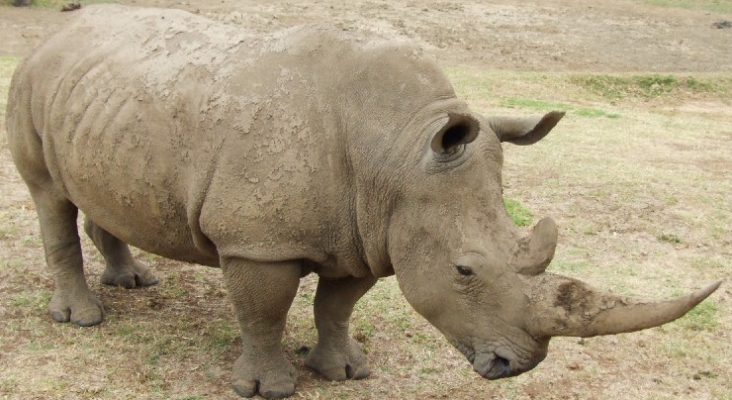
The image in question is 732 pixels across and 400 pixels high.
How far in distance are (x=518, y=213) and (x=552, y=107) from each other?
5142 mm

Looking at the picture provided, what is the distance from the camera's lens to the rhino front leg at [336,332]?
4.84m

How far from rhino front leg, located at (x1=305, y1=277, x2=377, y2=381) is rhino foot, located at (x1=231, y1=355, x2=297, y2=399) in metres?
0.32

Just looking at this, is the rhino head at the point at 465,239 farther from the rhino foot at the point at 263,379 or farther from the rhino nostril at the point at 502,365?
the rhino foot at the point at 263,379

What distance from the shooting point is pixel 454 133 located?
148 inches

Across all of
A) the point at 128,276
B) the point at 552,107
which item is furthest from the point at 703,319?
the point at 552,107

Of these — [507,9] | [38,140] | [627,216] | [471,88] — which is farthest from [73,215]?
[507,9]

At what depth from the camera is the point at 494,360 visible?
12.3 ft

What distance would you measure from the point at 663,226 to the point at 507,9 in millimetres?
14064

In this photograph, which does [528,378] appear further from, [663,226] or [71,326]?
[663,226]

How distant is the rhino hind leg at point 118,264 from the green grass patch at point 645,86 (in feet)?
31.9

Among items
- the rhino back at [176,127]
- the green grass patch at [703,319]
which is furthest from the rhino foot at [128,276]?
the green grass patch at [703,319]

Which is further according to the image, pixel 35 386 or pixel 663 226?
pixel 663 226

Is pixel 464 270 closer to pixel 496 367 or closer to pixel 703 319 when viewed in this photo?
pixel 496 367

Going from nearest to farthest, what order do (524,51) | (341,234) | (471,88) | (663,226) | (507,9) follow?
(341,234), (663,226), (471,88), (524,51), (507,9)
